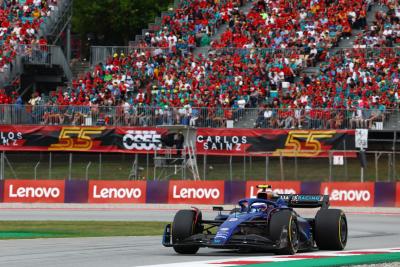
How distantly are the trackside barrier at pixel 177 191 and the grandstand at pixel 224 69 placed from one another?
5399mm

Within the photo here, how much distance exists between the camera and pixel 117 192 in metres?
40.8

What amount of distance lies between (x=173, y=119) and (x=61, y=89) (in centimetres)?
809

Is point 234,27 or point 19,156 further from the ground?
point 234,27

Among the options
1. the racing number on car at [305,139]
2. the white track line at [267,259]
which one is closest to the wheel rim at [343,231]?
the white track line at [267,259]

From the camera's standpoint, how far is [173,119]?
150 feet

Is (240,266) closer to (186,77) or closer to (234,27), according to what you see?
(186,77)

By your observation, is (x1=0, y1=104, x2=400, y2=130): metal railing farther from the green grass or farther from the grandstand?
the green grass

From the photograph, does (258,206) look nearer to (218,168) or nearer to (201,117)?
(218,168)

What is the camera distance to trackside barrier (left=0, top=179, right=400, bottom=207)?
127 feet

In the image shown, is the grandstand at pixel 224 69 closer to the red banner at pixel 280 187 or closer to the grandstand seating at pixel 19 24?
the grandstand seating at pixel 19 24

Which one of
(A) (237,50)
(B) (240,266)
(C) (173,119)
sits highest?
(A) (237,50)

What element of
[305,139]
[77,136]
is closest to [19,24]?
[77,136]

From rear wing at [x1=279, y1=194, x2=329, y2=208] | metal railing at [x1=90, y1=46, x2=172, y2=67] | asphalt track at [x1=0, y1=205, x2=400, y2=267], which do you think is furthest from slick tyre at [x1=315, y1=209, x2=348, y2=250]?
metal railing at [x1=90, y1=46, x2=172, y2=67]

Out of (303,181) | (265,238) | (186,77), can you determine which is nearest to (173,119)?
(186,77)
